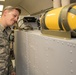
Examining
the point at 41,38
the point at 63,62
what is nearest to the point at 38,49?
the point at 41,38

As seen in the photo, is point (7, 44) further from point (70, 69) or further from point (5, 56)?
point (70, 69)

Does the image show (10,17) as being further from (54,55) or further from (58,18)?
(54,55)

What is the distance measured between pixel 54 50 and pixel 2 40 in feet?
3.91

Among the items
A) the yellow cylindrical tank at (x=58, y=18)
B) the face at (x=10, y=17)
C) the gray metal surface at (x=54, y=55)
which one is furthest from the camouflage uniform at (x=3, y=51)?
the yellow cylindrical tank at (x=58, y=18)

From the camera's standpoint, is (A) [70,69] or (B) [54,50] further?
(B) [54,50]

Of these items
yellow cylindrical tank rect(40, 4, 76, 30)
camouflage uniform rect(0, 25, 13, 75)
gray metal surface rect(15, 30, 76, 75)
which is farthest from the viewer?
camouflage uniform rect(0, 25, 13, 75)

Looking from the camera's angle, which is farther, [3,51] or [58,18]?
[3,51]

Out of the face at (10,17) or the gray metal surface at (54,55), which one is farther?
the face at (10,17)

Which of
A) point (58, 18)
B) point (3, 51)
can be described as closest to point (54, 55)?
point (58, 18)

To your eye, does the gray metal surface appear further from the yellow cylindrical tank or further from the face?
the face

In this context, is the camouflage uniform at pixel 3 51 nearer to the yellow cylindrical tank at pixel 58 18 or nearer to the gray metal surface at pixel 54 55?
the gray metal surface at pixel 54 55

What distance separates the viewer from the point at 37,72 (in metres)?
1.76

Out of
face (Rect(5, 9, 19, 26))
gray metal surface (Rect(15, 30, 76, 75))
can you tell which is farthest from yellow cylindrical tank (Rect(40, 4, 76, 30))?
face (Rect(5, 9, 19, 26))

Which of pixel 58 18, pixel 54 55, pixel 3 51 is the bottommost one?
pixel 3 51
